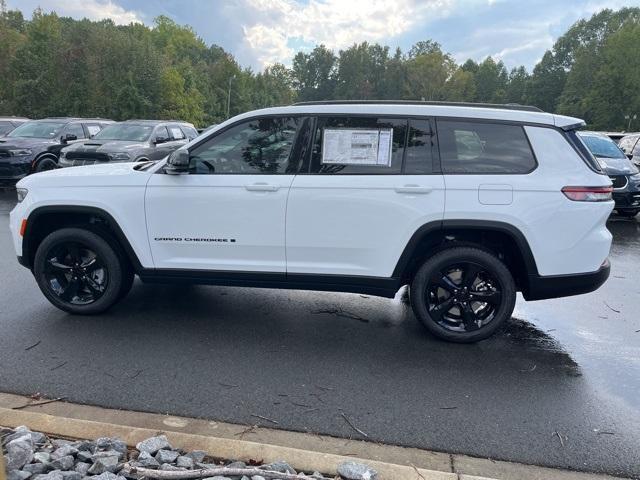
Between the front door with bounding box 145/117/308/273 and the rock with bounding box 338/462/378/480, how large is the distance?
195cm

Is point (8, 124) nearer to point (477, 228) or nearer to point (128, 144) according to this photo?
point (128, 144)

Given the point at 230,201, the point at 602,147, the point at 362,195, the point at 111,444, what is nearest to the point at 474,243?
the point at 362,195

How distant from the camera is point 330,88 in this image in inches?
4700

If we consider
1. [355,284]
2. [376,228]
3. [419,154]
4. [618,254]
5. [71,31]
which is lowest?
[618,254]

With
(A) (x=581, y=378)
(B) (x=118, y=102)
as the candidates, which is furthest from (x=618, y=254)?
(B) (x=118, y=102)

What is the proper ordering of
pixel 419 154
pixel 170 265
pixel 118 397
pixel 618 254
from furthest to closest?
pixel 618 254 < pixel 170 265 < pixel 419 154 < pixel 118 397

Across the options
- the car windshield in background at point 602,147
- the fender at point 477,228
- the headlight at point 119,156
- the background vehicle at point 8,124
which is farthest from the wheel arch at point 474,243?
the background vehicle at point 8,124

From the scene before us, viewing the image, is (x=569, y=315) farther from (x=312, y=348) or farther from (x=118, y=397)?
(x=118, y=397)

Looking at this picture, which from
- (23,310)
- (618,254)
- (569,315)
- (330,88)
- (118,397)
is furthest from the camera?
(330,88)

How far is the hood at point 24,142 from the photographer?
1227 cm

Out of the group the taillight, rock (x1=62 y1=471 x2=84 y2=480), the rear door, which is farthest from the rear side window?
rock (x1=62 y1=471 x2=84 y2=480)

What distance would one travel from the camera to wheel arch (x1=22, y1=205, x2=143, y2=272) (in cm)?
446

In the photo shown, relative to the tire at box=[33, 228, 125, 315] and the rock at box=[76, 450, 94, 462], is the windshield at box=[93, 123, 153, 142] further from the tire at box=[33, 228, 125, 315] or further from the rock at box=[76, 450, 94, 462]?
the rock at box=[76, 450, 94, 462]

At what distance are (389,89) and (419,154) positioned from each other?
109742 mm
